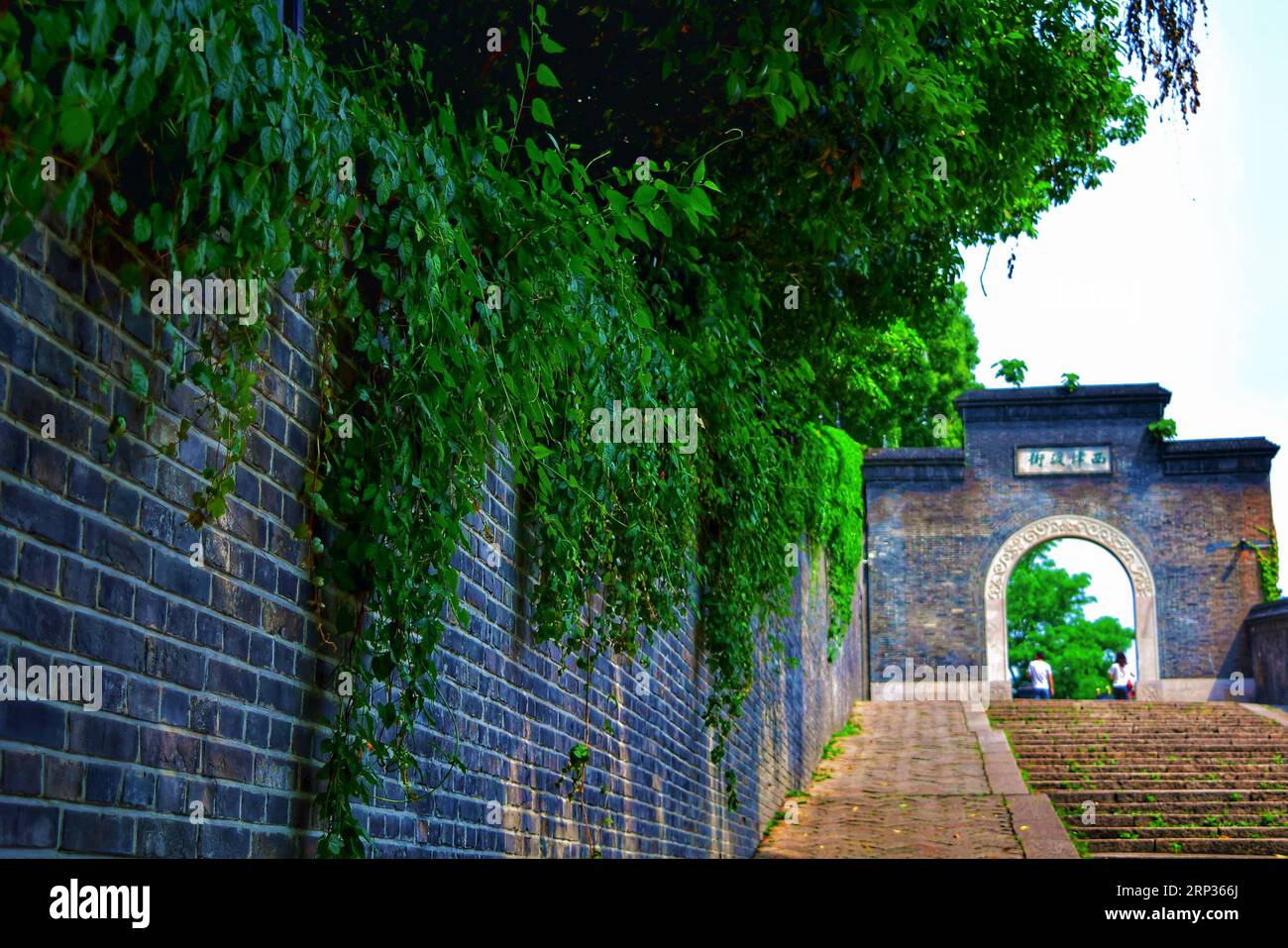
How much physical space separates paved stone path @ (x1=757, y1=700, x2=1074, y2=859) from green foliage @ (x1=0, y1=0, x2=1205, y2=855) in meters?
2.16

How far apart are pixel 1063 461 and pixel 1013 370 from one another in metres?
2.30

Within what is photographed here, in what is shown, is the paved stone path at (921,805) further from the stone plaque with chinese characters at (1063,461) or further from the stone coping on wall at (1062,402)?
the stone coping on wall at (1062,402)

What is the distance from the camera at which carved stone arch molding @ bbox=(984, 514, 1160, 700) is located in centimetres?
2697

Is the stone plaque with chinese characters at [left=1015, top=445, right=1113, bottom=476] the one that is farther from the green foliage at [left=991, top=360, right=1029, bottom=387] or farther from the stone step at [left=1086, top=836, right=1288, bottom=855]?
the stone step at [left=1086, top=836, right=1288, bottom=855]

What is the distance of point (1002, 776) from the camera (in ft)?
46.3

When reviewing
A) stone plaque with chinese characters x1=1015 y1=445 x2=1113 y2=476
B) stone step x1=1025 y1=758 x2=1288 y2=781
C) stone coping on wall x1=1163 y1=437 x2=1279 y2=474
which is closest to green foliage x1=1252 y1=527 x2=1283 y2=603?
stone coping on wall x1=1163 y1=437 x2=1279 y2=474

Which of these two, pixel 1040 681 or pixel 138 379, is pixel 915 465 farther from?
pixel 138 379

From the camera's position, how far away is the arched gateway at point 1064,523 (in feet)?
88.3

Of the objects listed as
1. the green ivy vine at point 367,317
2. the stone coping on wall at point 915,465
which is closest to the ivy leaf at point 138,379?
the green ivy vine at point 367,317

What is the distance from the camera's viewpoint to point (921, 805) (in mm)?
12641

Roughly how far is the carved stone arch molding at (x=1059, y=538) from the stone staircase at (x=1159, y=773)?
703cm
